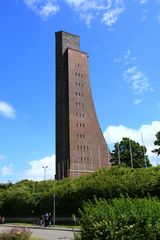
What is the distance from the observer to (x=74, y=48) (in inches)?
5182

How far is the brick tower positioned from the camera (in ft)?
383

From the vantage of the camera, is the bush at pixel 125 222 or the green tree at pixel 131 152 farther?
the green tree at pixel 131 152

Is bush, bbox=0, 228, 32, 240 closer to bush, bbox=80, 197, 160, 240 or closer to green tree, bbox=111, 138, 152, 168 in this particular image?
bush, bbox=80, 197, 160, 240

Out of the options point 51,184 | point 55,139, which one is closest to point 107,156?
point 55,139

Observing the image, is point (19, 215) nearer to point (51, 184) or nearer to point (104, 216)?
point (51, 184)

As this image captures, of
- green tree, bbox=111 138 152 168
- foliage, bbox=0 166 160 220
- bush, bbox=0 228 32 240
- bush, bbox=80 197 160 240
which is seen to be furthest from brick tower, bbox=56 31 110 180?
bush, bbox=80 197 160 240

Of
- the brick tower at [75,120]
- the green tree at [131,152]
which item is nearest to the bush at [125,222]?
the green tree at [131,152]

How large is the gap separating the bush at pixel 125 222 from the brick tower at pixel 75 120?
4007 inches

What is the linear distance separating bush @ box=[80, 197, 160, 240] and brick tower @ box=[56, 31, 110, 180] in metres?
102

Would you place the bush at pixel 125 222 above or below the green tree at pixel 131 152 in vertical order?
below

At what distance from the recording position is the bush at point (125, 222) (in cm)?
1068

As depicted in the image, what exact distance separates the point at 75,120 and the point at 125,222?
109977 millimetres

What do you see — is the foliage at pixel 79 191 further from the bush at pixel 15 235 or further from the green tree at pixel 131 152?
the green tree at pixel 131 152

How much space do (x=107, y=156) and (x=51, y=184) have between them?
52.3m
